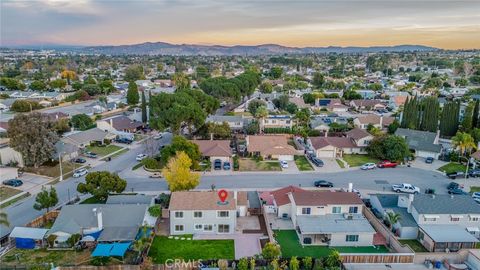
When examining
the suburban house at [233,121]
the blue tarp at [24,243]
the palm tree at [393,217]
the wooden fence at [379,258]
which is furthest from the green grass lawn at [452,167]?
the blue tarp at [24,243]

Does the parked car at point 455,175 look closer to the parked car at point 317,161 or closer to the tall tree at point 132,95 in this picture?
the parked car at point 317,161

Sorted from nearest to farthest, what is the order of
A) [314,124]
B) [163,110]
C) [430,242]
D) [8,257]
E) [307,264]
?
[307,264] < [8,257] < [430,242] < [163,110] < [314,124]

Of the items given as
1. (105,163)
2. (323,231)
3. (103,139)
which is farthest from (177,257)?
(103,139)

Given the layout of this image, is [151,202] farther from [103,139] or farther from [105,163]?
[103,139]

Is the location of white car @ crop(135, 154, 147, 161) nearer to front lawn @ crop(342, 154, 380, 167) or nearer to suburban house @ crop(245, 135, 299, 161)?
suburban house @ crop(245, 135, 299, 161)

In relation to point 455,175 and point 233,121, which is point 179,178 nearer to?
point 455,175

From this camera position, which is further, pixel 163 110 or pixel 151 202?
pixel 163 110
